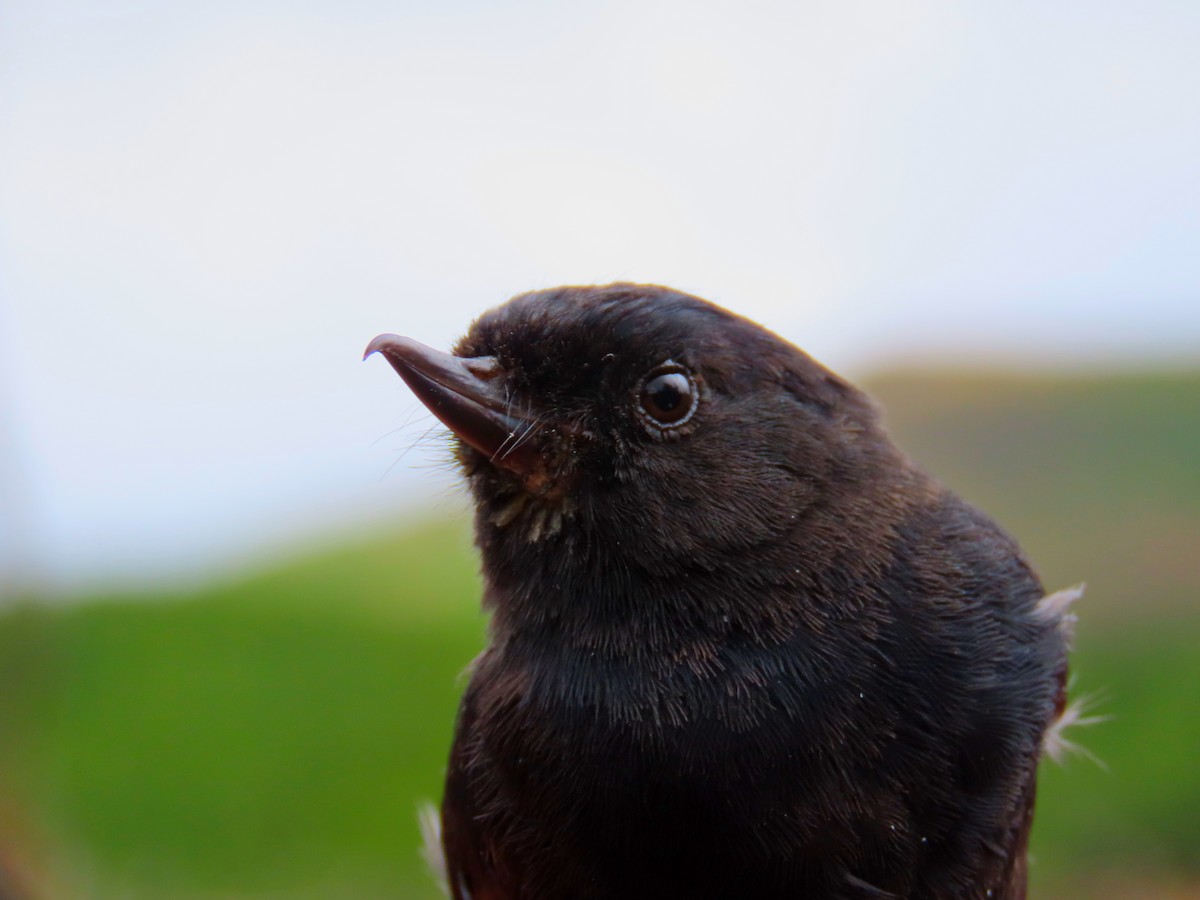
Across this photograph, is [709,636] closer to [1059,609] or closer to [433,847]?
[1059,609]

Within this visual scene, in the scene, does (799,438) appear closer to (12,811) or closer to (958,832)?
(958,832)

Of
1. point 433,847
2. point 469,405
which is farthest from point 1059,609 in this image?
point 433,847

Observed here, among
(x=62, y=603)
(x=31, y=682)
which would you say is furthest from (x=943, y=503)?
(x=62, y=603)

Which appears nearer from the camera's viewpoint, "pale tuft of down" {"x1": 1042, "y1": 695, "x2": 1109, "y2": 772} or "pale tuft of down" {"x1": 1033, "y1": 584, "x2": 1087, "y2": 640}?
"pale tuft of down" {"x1": 1033, "y1": 584, "x2": 1087, "y2": 640}

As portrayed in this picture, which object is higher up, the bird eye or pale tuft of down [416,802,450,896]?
the bird eye

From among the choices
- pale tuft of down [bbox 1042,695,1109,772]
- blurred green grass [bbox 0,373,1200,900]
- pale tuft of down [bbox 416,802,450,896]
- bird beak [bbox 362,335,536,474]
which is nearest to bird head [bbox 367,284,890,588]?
bird beak [bbox 362,335,536,474]

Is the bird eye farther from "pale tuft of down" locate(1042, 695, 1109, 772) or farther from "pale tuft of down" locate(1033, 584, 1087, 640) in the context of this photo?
"pale tuft of down" locate(1042, 695, 1109, 772)
